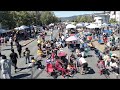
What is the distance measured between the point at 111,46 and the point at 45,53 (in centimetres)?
671
